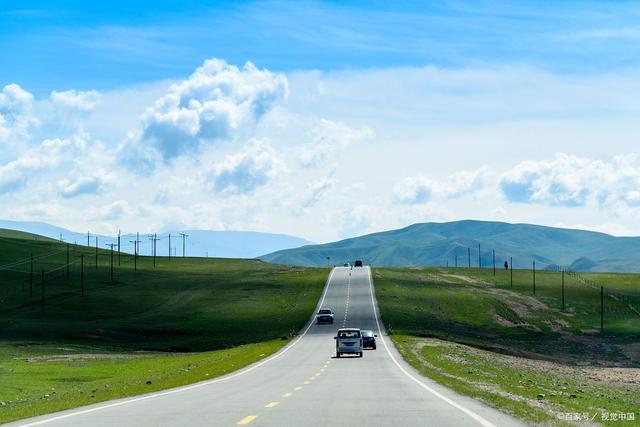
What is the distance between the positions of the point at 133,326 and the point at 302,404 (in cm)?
9148

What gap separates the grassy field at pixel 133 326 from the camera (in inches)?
2060

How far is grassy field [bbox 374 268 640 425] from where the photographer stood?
32.1 m

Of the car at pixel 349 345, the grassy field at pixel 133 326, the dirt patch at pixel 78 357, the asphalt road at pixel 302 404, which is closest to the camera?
the asphalt road at pixel 302 404

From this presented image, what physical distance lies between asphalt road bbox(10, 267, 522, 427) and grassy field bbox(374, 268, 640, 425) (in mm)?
1762

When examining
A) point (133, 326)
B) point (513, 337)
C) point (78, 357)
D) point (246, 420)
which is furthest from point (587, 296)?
point (246, 420)

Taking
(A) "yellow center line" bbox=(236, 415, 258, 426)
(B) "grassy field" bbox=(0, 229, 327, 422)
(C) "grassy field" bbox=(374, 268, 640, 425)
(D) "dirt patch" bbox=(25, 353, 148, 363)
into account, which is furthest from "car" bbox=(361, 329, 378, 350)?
(A) "yellow center line" bbox=(236, 415, 258, 426)

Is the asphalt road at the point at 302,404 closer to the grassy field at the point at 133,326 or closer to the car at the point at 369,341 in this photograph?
the grassy field at the point at 133,326

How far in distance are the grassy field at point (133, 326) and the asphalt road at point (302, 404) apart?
2.84m

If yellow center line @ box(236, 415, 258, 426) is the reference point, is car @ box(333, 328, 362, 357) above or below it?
below

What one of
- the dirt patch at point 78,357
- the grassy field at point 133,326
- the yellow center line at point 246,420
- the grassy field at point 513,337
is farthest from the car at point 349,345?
the yellow center line at point 246,420

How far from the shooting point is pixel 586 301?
152 meters

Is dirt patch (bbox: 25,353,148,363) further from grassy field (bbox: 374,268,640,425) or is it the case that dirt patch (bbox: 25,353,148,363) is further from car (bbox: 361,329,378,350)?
grassy field (bbox: 374,268,640,425)

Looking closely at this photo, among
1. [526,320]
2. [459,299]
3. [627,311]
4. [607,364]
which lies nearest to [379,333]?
[607,364]

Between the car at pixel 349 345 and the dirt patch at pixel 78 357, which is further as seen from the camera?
the dirt patch at pixel 78 357
